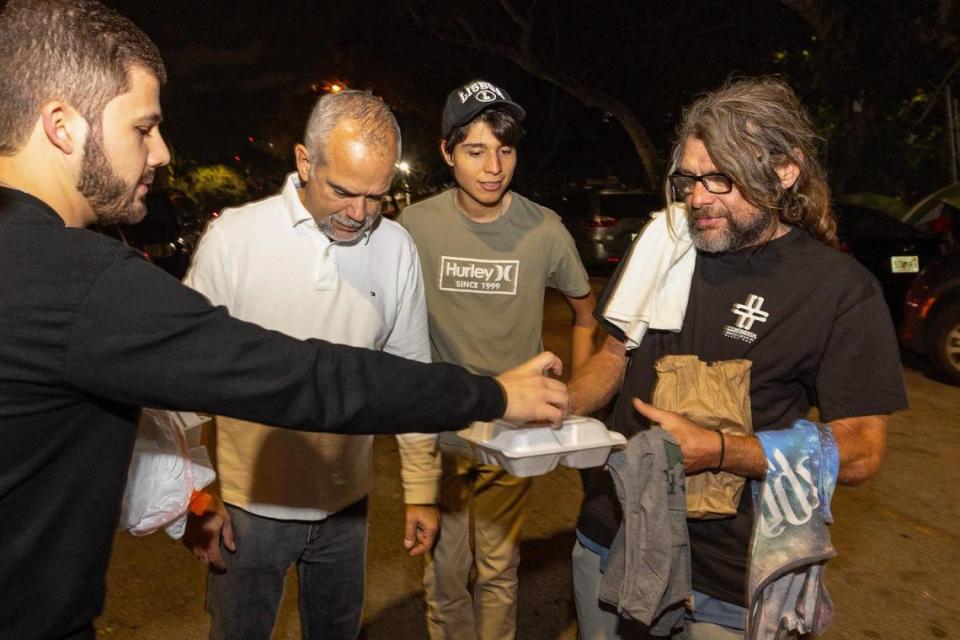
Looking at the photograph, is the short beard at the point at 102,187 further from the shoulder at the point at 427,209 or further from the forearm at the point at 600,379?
the shoulder at the point at 427,209

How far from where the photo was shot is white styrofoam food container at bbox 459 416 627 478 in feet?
6.44

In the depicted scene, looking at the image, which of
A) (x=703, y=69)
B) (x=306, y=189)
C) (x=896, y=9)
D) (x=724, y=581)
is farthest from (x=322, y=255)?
(x=703, y=69)

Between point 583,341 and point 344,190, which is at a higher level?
point 344,190

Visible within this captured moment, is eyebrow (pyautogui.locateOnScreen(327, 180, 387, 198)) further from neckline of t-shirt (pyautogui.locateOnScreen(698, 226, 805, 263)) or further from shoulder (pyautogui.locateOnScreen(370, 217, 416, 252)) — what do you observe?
neckline of t-shirt (pyautogui.locateOnScreen(698, 226, 805, 263))

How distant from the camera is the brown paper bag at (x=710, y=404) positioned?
2.22 m

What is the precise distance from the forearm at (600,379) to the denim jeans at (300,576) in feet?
2.96

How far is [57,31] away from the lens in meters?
1.63

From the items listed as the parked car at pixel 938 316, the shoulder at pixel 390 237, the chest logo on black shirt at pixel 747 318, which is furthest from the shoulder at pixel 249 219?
the parked car at pixel 938 316

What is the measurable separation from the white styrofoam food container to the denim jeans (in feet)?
3.31

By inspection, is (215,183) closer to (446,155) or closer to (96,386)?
(446,155)

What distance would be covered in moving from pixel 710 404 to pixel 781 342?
0.28 meters

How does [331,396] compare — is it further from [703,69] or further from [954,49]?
[703,69]

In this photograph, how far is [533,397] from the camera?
2.00m

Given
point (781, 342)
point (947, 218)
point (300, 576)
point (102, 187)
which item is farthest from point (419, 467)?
point (947, 218)
